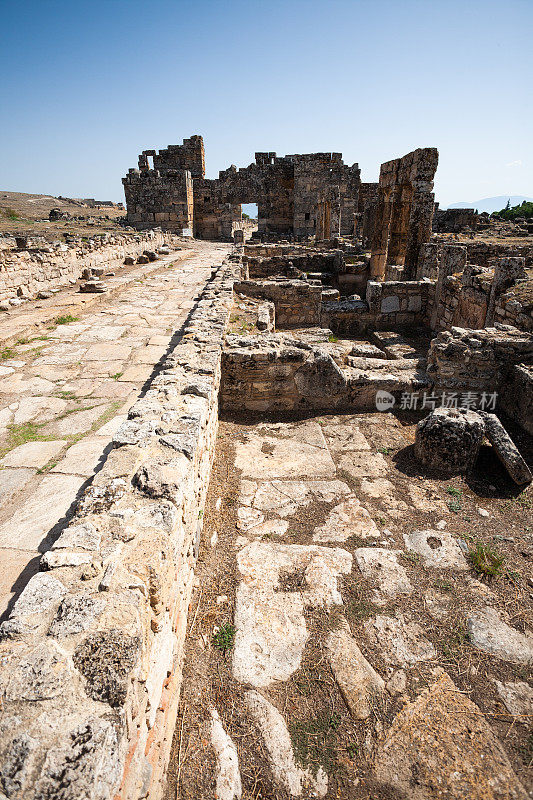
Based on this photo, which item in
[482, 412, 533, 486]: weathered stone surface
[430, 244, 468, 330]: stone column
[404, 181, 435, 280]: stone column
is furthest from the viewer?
[404, 181, 435, 280]: stone column

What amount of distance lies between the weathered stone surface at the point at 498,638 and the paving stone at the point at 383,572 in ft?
1.49

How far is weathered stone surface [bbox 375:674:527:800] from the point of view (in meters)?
1.89

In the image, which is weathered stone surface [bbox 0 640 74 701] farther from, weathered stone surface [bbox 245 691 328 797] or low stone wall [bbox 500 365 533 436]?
low stone wall [bbox 500 365 533 436]

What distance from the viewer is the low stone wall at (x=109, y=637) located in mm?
1203

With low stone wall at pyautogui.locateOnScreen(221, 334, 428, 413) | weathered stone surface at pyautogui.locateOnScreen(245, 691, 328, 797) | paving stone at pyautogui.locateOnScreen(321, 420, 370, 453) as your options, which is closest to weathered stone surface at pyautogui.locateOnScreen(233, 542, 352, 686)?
weathered stone surface at pyautogui.locateOnScreen(245, 691, 328, 797)

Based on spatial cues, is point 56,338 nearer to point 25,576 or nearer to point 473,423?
point 25,576

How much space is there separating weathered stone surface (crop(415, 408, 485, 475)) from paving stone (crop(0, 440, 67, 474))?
3.74 meters

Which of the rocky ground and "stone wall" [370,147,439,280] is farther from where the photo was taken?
"stone wall" [370,147,439,280]

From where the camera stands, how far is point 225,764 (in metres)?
1.99

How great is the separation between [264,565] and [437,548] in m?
1.43

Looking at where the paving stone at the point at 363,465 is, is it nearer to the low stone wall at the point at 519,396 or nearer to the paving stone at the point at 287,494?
the paving stone at the point at 287,494

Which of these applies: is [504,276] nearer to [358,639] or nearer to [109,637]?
[358,639]

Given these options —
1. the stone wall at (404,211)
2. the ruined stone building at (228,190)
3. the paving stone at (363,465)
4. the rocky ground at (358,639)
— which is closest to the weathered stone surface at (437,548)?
the rocky ground at (358,639)

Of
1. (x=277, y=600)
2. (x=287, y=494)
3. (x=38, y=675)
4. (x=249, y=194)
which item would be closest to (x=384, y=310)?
(x=287, y=494)
